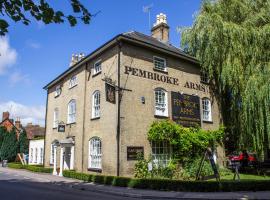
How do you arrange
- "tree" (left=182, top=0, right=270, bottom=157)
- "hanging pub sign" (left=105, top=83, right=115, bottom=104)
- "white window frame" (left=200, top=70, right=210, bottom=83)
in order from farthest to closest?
"white window frame" (left=200, top=70, right=210, bottom=83), "hanging pub sign" (left=105, top=83, right=115, bottom=104), "tree" (left=182, top=0, right=270, bottom=157)

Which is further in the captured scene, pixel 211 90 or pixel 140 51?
pixel 211 90

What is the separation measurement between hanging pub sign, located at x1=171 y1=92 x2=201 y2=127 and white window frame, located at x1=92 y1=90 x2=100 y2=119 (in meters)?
5.19

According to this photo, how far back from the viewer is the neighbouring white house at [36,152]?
31445mm

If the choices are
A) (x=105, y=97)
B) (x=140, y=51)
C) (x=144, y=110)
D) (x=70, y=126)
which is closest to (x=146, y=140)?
(x=144, y=110)

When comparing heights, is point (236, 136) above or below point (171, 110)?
below

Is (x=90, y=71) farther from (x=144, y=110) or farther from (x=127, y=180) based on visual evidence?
(x=127, y=180)

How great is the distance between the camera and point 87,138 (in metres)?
21.0

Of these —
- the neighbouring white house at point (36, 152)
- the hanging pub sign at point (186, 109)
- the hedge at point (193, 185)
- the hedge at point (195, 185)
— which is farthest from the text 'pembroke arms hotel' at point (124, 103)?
the neighbouring white house at point (36, 152)

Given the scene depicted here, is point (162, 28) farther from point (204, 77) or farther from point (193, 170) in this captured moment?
point (193, 170)

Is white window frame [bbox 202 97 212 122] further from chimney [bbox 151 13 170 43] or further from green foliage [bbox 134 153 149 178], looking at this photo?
green foliage [bbox 134 153 149 178]

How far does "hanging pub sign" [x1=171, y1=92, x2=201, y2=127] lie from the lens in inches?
836

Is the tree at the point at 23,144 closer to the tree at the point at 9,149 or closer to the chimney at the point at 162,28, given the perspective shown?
the tree at the point at 9,149

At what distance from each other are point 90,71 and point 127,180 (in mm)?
9491

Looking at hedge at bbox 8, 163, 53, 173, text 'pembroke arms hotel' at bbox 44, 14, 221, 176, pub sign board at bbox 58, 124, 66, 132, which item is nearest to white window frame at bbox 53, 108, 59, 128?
text 'pembroke arms hotel' at bbox 44, 14, 221, 176
